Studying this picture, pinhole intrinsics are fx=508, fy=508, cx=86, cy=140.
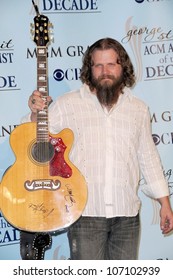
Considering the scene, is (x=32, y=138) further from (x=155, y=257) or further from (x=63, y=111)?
(x=155, y=257)

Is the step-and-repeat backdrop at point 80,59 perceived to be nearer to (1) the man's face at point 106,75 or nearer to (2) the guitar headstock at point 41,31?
(2) the guitar headstock at point 41,31

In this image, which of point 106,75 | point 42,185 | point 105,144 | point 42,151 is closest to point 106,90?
point 106,75

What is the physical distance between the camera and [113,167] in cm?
207

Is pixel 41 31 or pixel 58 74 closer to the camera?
pixel 41 31

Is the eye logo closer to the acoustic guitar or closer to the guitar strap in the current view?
the acoustic guitar

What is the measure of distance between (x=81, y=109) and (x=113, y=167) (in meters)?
0.27

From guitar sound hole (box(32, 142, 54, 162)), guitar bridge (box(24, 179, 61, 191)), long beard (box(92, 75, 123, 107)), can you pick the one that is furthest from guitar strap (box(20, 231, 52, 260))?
long beard (box(92, 75, 123, 107))

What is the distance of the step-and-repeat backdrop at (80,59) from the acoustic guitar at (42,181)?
1.50 feet

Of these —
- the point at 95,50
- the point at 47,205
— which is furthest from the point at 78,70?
the point at 47,205

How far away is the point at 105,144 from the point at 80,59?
2.15 feet

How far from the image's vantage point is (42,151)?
82.4 inches

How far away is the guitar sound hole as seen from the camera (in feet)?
6.87

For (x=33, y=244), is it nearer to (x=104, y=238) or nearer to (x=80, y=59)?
(x=104, y=238)

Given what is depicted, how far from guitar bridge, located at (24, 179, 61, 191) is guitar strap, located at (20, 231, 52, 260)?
19 centimetres
